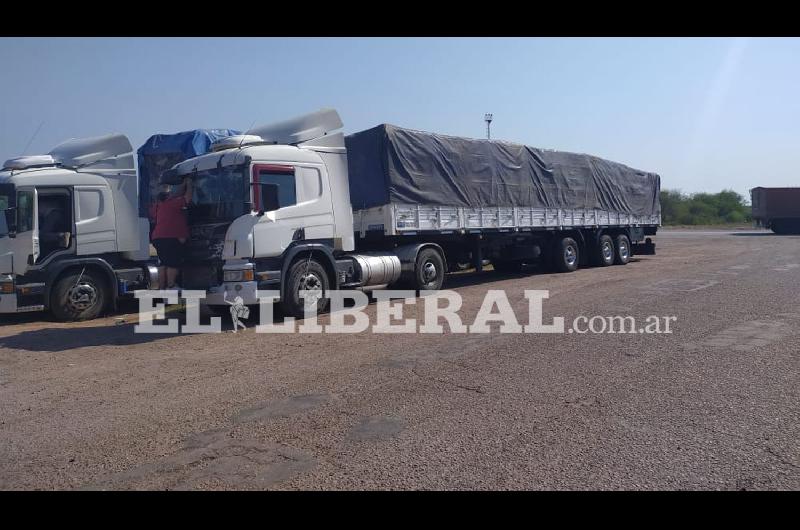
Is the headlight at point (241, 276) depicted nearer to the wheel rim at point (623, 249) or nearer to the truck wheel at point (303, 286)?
the truck wheel at point (303, 286)

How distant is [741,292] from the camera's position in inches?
520

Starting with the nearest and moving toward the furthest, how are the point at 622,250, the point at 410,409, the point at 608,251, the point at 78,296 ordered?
the point at 410,409 → the point at 78,296 → the point at 608,251 → the point at 622,250

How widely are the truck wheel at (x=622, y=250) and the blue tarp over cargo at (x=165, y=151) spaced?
12.9 metres

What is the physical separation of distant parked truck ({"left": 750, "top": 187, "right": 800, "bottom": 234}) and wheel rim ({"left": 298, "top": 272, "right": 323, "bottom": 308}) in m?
43.3

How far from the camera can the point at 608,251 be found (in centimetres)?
2161

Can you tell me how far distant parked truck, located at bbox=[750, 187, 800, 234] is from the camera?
1775 inches

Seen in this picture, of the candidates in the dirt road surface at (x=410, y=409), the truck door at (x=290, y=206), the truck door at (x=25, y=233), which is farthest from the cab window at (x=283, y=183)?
the truck door at (x=25, y=233)

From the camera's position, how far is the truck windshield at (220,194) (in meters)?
10.9

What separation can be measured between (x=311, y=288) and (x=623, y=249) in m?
13.9

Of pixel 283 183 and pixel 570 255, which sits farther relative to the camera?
pixel 570 255

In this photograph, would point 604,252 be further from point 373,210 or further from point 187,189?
point 187,189

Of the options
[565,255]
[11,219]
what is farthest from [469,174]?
[11,219]
